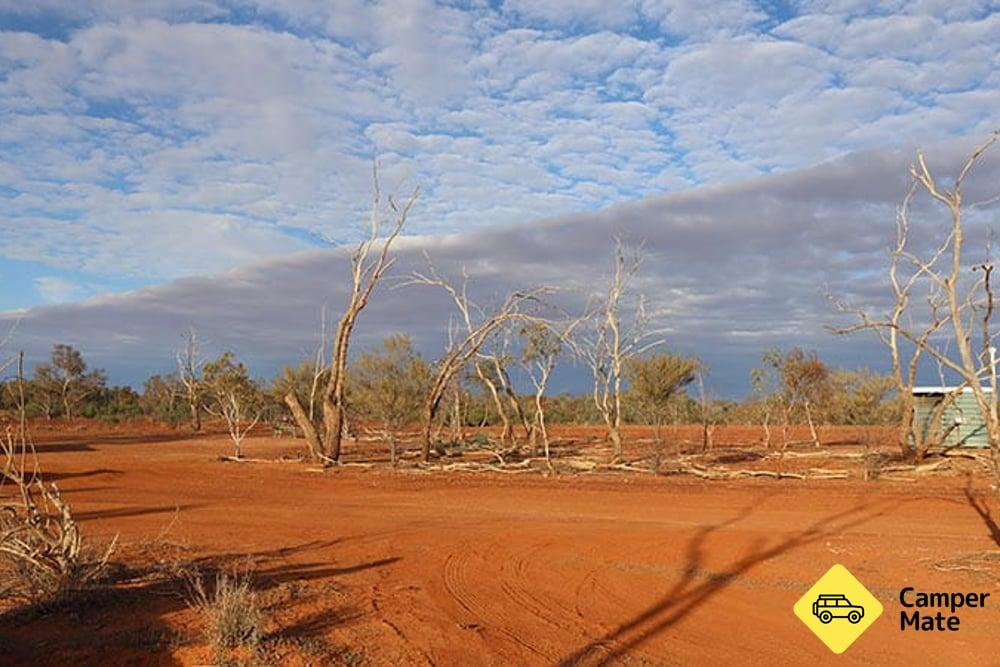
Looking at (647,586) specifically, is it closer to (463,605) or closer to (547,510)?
(463,605)

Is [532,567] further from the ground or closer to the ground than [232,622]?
closer to the ground

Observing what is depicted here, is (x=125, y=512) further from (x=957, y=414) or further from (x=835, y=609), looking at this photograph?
(x=957, y=414)

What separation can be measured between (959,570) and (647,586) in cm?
373

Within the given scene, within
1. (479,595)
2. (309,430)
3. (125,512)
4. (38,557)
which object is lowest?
(479,595)

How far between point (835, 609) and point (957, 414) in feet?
61.8

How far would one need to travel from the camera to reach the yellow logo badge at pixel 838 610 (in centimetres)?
847

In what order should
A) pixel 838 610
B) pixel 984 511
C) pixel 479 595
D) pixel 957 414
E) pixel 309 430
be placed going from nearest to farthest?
pixel 838 610, pixel 479 595, pixel 984 511, pixel 957 414, pixel 309 430

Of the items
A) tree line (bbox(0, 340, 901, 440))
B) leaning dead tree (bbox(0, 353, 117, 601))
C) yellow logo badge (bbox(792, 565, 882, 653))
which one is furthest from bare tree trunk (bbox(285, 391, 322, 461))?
yellow logo badge (bbox(792, 565, 882, 653))

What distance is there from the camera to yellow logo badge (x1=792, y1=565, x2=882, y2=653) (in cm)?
847

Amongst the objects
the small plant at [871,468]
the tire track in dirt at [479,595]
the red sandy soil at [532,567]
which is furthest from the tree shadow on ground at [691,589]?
the small plant at [871,468]

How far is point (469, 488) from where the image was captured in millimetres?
20328

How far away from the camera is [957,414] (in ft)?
83.7

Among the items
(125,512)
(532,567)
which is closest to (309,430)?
(125,512)

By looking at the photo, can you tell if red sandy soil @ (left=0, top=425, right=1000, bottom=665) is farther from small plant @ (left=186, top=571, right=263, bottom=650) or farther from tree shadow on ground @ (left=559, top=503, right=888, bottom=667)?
small plant @ (left=186, top=571, right=263, bottom=650)
